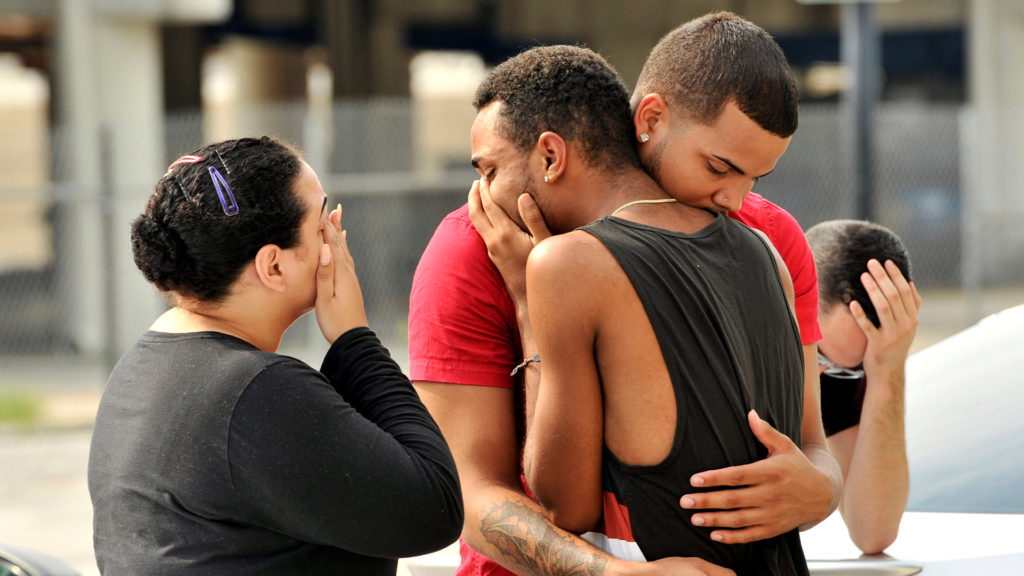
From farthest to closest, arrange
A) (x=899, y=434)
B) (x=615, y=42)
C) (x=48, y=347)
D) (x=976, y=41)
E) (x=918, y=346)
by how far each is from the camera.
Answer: (x=615, y=42), (x=976, y=41), (x=918, y=346), (x=48, y=347), (x=899, y=434)

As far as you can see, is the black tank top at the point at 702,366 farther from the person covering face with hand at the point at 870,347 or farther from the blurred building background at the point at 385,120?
the blurred building background at the point at 385,120

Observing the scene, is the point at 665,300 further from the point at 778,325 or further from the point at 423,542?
the point at 423,542

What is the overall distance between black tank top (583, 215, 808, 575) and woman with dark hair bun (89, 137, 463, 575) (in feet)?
1.03

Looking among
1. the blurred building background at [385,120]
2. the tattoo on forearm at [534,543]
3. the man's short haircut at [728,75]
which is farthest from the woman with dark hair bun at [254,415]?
the blurred building background at [385,120]

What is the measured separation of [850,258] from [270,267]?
1364mm

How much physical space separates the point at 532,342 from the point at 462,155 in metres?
17.5

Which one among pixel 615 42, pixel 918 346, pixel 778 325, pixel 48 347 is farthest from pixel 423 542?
pixel 615 42

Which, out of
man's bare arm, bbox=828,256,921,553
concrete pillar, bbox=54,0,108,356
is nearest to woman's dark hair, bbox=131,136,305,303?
man's bare arm, bbox=828,256,921,553

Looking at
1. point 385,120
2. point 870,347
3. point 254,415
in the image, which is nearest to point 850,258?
point 870,347

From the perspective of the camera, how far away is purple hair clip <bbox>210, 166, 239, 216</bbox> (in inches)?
74.7

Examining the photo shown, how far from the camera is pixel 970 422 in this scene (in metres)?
2.86

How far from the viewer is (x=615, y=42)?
1845cm

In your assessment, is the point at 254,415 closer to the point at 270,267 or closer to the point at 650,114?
the point at 270,267

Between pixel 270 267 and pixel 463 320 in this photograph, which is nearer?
pixel 270 267
